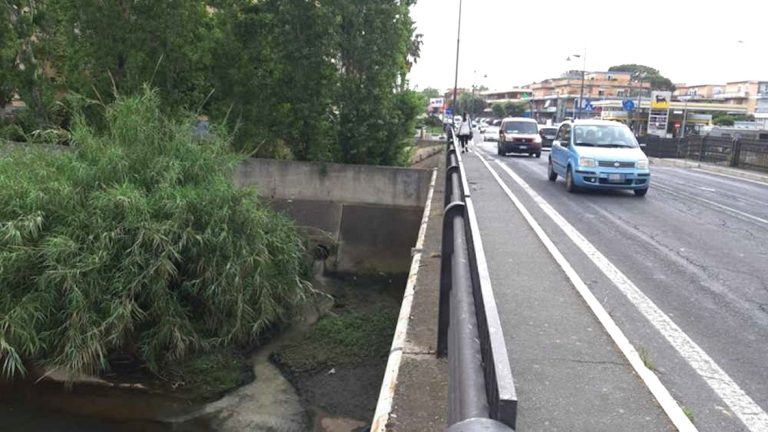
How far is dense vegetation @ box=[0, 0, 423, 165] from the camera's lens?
1512cm

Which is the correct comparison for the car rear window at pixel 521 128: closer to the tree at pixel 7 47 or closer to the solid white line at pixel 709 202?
the solid white line at pixel 709 202

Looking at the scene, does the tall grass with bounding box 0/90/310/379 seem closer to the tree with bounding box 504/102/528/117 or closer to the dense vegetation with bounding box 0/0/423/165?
the dense vegetation with bounding box 0/0/423/165

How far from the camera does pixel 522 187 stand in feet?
53.5

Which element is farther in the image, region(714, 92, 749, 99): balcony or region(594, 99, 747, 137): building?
region(714, 92, 749, 99): balcony

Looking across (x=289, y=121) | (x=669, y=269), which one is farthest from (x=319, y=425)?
(x=289, y=121)

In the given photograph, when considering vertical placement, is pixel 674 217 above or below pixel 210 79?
below

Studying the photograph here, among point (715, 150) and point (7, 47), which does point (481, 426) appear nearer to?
point (7, 47)

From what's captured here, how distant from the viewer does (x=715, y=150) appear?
3192 cm

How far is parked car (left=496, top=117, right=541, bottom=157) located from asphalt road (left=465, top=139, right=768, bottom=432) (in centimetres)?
1303

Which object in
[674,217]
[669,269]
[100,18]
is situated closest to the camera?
[669,269]

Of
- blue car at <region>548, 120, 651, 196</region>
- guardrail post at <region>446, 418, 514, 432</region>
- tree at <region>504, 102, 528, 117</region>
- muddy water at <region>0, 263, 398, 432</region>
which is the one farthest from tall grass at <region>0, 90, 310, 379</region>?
tree at <region>504, 102, 528, 117</region>

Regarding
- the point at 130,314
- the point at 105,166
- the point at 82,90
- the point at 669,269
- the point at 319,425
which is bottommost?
the point at 319,425

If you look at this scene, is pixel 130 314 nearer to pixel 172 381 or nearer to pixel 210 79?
pixel 172 381

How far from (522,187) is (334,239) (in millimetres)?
5197
